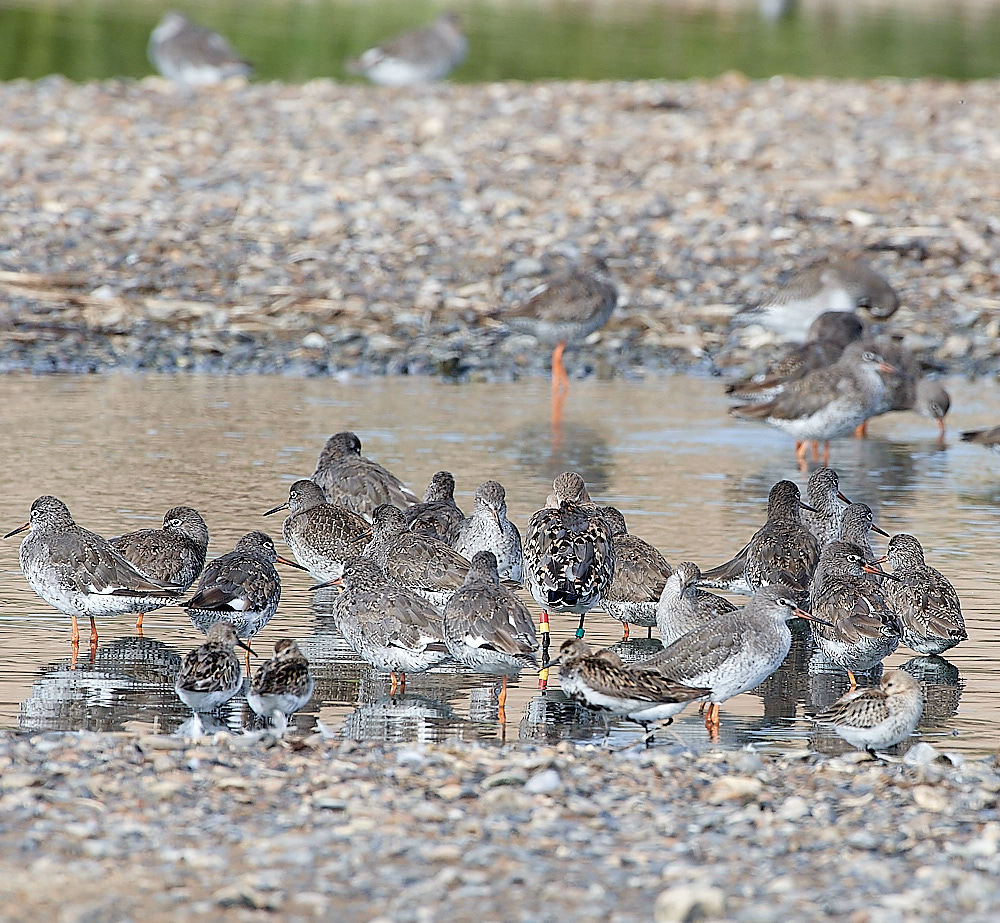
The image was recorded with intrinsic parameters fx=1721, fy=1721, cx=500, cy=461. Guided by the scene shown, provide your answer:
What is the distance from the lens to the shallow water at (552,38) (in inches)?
1606

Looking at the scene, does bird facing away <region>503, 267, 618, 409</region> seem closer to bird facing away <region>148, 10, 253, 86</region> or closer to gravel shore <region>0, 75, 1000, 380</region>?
gravel shore <region>0, 75, 1000, 380</region>

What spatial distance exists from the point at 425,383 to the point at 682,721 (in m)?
9.10

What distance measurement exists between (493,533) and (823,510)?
2662 mm

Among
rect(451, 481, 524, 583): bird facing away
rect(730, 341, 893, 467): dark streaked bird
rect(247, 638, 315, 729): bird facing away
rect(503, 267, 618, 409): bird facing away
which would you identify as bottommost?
rect(247, 638, 315, 729): bird facing away

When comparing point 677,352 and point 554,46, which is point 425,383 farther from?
point 554,46

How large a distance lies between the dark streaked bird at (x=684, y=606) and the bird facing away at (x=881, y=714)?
158cm

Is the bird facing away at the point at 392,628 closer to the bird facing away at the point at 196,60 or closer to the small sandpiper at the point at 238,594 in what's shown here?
the small sandpiper at the point at 238,594

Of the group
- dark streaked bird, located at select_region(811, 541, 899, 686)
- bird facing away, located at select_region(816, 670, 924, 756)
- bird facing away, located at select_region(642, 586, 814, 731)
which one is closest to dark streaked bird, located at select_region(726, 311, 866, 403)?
dark streaked bird, located at select_region(811, 541, 899, 686)

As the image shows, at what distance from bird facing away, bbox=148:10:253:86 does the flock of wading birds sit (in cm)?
2230

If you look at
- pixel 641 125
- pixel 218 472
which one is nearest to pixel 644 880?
pixel 218 472

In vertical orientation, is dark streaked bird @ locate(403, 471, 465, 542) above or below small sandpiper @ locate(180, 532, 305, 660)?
above

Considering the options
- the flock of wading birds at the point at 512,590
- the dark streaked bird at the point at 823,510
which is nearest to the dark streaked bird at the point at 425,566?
the flock of wading birds at the point at 512,590

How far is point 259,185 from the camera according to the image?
78.9ft

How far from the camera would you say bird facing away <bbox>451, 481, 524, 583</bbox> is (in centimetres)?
1043
